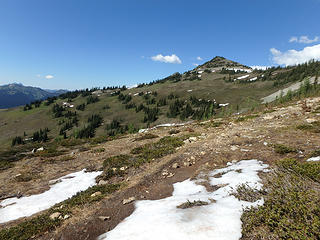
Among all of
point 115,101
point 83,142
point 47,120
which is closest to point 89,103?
point 115,101

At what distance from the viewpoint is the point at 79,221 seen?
5.41m

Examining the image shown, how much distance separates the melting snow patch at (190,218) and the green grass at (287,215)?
380 mm

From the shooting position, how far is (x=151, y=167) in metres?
9.89

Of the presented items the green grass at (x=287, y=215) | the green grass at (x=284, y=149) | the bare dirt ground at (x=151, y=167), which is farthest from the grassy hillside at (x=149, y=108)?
the green grass at (x=287, y=215)

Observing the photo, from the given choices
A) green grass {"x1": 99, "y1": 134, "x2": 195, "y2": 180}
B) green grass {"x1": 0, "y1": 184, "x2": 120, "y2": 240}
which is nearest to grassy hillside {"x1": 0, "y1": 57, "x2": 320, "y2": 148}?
green grass {"x1": 99, "y1": 134, "x2": 195, "y2": 180}

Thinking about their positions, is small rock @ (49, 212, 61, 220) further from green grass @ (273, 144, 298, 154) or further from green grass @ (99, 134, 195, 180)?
green grass @ (273, 144, 298, 154)

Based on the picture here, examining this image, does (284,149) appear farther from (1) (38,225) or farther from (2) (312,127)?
(1) (38,225)

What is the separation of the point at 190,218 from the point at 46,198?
7347mm

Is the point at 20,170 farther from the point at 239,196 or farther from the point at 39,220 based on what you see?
the point at 239,196

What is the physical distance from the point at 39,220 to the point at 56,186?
12.0 ft

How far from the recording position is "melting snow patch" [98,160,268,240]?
12.0ft

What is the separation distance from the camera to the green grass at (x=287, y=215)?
304 centimetres

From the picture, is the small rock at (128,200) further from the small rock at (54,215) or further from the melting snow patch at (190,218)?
the small rock at (54,215)

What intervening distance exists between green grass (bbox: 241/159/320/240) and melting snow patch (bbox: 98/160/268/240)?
38cm
